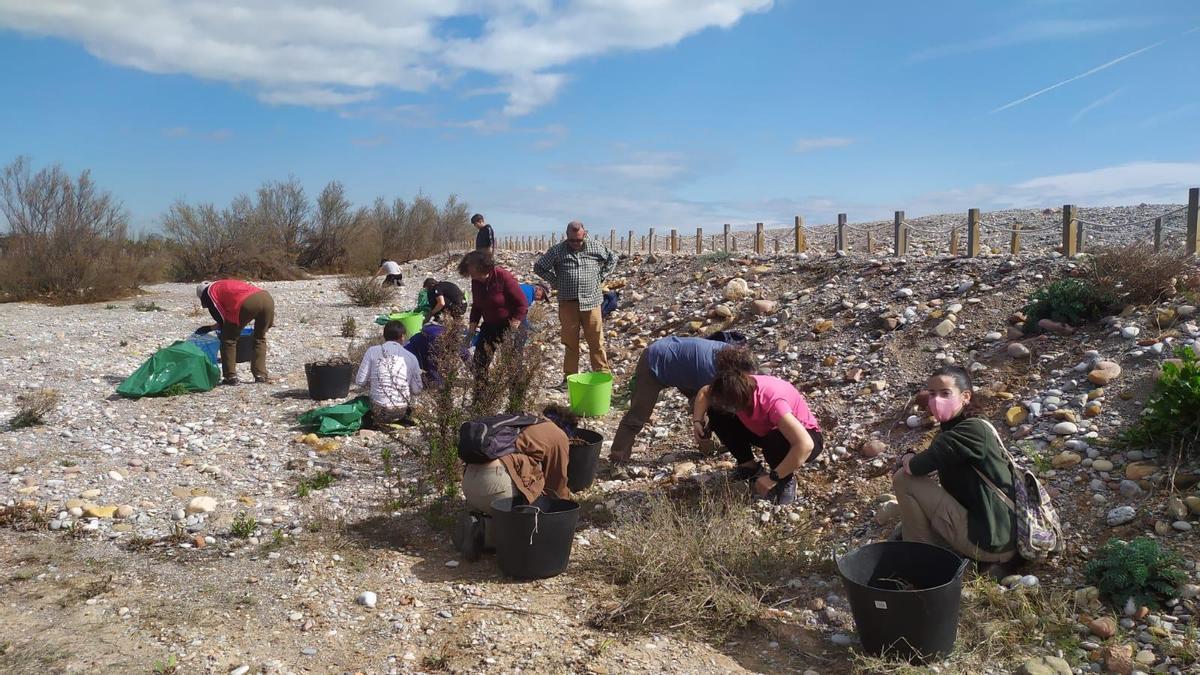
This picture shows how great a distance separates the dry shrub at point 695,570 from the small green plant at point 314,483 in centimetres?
206

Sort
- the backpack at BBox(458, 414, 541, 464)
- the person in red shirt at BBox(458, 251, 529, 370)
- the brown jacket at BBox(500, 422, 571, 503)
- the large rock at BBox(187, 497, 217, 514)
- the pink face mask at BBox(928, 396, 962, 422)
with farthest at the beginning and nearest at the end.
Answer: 1. the person in red shirt at BBox(458, 251, 529, 370)
2. the large rock at BBox(187, 497, 217, 514)
3. the brown jacket at BBox(500, 422, 571, 503)
4. the backpack at BBox(458, 414, 541, 464)
5. the pink face mask at BBox(928, 396, 962, 422)

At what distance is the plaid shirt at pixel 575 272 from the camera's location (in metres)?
7.20

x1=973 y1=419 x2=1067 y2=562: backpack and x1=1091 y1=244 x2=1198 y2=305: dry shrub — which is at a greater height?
x1=1091 y1=244 x2=1198 y2=305: dry shrub

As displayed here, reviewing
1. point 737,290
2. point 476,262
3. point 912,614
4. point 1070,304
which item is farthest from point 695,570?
point 737,290

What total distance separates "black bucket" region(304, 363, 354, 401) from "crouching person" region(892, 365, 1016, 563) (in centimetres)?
520

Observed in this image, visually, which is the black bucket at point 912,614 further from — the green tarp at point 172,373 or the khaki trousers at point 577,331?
the green tarp at point 172,373

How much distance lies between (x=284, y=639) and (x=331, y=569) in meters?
0.69

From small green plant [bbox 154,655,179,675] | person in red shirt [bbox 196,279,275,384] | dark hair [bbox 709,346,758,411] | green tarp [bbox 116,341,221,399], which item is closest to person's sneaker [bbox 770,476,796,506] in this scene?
dark hair [bbox 709,346,758,411]

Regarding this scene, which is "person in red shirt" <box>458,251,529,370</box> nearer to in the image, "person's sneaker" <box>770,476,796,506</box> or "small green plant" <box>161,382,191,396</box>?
"person's sneaker" <box>770,476,796,506</box>

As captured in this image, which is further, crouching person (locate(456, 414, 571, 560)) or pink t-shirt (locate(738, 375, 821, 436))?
pink t-shirt (locate(738, 375, 821, 436))

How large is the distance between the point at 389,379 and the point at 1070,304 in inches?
201

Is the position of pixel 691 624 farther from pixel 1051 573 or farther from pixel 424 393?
pixel 424 393

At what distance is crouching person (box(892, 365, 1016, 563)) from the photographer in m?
3.39

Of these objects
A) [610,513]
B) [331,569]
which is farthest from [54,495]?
[610,513]
